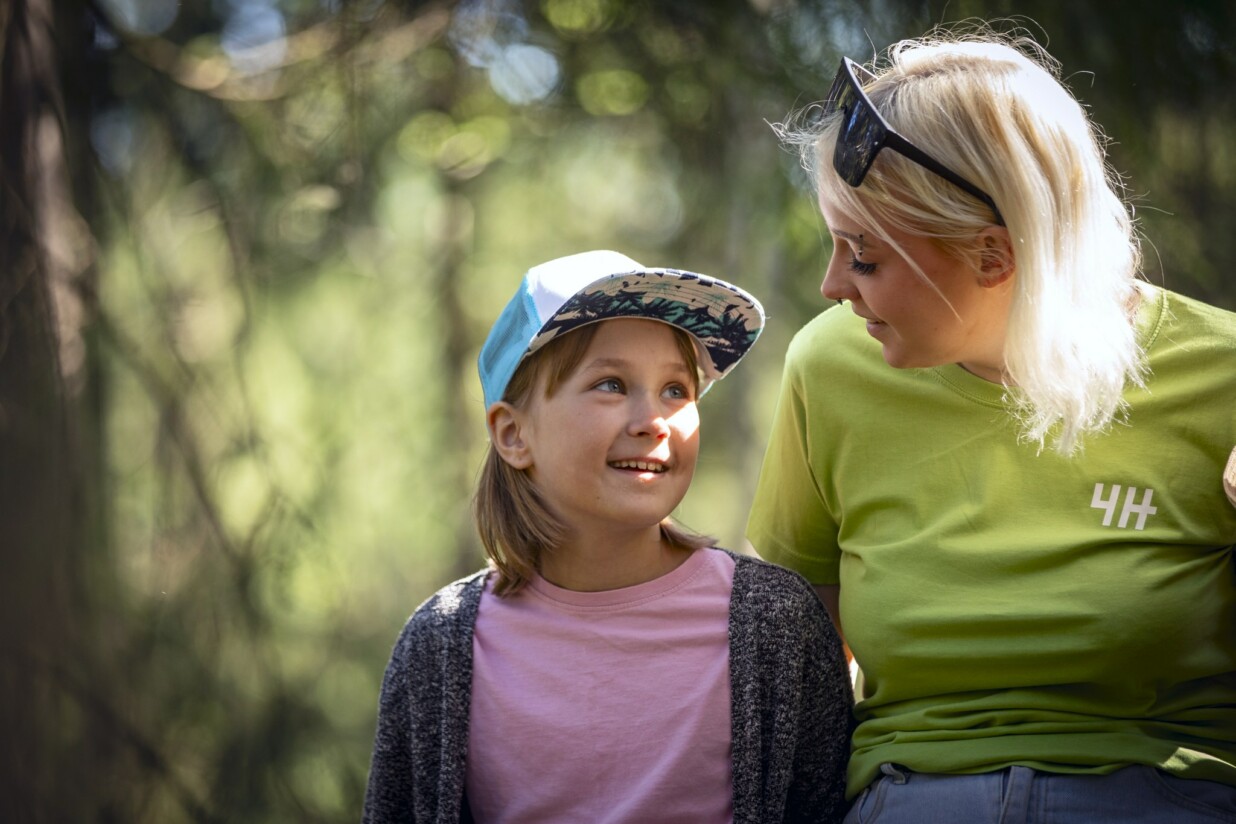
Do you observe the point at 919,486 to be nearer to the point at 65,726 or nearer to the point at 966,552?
the point at 966,552

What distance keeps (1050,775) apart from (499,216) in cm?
184

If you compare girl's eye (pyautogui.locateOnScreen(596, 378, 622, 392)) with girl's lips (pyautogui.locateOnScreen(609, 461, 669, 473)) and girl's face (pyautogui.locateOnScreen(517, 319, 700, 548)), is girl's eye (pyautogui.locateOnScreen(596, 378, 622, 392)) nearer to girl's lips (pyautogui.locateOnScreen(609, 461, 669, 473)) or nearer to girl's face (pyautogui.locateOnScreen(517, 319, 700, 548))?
girl's face (pyautogui.locateOnScreen(517, 319, 700, 548))

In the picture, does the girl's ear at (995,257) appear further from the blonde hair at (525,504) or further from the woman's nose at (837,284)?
the blonde hair at (525,504)

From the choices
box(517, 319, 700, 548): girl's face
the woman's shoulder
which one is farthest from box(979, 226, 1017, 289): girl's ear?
box(517, 319, 700, 548): girl's face

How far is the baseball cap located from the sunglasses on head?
270mm

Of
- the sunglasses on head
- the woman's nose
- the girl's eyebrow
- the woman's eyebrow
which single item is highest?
the sunglasses on head

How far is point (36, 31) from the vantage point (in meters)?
2.79

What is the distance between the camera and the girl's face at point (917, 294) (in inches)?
68.6

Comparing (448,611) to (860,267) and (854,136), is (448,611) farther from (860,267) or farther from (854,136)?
(854,136)

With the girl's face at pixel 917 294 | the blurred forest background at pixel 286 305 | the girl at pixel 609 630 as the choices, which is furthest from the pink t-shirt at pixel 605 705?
the blurred forest background at pixel 286 305

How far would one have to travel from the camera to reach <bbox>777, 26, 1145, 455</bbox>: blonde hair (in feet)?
5.41

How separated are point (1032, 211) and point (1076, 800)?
77cm

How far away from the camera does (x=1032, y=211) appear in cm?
166

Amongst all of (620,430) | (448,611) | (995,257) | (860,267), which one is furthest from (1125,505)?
(448,611)
